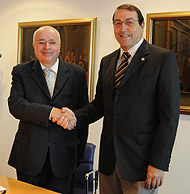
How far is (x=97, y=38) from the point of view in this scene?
351 centimetres

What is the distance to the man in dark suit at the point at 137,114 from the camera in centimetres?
170

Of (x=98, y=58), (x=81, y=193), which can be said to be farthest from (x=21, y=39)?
(x=81, y=193)

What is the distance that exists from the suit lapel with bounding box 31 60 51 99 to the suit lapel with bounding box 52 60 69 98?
66 millimetres

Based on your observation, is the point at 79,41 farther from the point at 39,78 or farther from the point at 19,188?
the point at 19,188

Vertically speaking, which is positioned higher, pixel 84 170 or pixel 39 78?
pixel 39 78

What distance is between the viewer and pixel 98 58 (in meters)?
3.52

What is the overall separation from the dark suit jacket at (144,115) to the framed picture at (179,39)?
1.27 metres

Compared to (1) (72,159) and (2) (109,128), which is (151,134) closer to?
(2) (109,128)

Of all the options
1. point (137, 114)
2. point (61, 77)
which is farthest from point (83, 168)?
point (137, 114)

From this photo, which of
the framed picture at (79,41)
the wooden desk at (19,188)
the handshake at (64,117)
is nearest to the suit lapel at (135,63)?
the handshake at (64,117)

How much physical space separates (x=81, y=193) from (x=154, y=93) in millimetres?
1217

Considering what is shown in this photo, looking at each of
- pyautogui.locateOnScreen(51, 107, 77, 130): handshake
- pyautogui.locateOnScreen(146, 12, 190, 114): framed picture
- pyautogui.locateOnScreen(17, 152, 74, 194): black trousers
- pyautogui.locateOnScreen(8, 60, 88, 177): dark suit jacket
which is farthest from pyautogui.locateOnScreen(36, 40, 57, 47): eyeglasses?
pyautogui.locateOnScreen(146, 12, 190, 114): framed picture

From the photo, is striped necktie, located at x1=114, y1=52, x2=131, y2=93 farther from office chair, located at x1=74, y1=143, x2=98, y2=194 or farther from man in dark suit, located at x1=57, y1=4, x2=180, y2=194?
office chair, located at x1=74, y1=143, x2=98, y2=194

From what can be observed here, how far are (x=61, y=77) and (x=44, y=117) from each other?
1.06 feet
